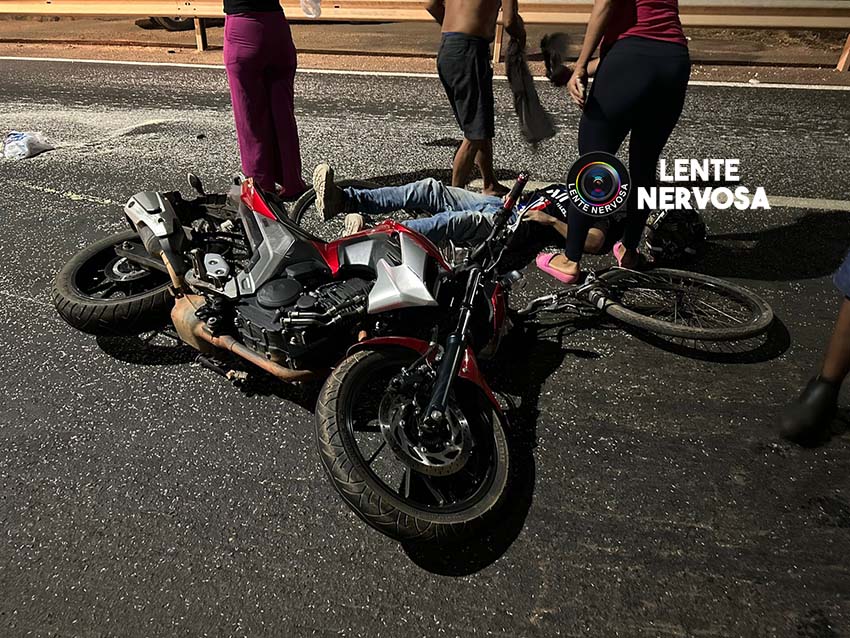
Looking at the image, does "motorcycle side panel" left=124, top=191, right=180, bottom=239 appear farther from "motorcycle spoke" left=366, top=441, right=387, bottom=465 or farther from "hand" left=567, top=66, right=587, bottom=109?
"hand" left=567, top=66, right=587, bottom=109

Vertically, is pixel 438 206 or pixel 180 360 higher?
pixel 438 206

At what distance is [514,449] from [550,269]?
1.66 m

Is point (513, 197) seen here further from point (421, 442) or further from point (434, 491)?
point (434, 491)

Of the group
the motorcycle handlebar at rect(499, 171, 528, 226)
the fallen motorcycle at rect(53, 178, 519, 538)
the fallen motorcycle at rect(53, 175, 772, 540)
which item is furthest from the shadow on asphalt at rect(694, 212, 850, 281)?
the fallen motorcycle at rect(53, 178, 519, 538)

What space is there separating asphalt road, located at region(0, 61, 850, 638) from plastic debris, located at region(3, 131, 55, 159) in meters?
2.49

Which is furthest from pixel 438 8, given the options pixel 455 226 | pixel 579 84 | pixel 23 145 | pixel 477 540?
pixel 23 145

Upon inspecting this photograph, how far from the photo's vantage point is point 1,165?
6.03 m

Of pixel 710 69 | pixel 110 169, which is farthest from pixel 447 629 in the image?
pixel 710 69

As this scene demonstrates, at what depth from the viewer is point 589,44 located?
3350mm

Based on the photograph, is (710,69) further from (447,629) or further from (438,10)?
(447,629)

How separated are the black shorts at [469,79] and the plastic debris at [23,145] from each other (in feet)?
14.9

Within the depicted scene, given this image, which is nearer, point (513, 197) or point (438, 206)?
point (513, 197)

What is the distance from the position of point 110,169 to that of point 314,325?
4585mm

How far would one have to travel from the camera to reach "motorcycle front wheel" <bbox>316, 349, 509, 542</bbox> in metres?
2.12
